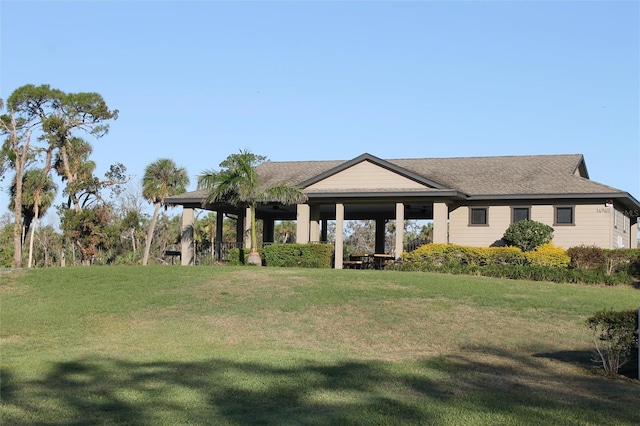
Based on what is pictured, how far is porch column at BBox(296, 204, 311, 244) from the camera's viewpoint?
31406 millimetres

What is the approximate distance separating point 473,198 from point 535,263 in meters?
4.27

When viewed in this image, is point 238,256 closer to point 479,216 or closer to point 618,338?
point 479,216

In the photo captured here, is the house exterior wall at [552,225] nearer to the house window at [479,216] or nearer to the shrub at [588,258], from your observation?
the house window at [479,216]

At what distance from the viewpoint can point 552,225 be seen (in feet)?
98.2

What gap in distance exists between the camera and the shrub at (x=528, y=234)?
1131 inches

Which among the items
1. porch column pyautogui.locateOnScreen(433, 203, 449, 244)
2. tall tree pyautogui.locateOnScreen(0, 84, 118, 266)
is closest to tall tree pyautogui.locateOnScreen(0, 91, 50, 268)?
tall tree pyautogui.locateOnScreen(0, 84, 118, 266)

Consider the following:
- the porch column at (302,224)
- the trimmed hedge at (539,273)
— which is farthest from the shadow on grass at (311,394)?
the porch column at (302,224)

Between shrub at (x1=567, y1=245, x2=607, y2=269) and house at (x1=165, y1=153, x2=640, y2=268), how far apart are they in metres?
2.34

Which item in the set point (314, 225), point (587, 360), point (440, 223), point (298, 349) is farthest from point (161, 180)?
point (587, 360)

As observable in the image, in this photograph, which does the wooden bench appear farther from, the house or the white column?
the white column

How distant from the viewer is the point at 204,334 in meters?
16.9

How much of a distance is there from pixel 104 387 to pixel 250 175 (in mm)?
18004

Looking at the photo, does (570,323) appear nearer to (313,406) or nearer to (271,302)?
(271,302)

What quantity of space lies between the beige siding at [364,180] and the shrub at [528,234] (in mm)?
4145
